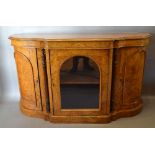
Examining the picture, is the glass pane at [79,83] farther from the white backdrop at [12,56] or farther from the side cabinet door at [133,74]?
the white backdrop at [12,56]

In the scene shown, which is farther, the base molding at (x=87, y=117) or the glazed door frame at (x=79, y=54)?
the base molding at (x=87, y=117)

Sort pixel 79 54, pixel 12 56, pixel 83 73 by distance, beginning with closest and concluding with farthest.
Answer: pixel 79 54 < pixel 83 73 < pixel 12 56

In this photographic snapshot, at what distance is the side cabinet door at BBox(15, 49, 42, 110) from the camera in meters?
1.64

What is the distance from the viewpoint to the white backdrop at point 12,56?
194 cm

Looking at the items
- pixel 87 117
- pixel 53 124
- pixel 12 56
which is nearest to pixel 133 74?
pixel 87 117

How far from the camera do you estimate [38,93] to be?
1.73 meters

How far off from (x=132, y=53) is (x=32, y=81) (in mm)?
842

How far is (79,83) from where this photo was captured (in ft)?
5.56

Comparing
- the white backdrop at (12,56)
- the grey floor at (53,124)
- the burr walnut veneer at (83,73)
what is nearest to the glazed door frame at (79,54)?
the burr walnut veneer at (83,73)

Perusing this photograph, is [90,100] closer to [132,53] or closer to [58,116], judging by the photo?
[58,116]

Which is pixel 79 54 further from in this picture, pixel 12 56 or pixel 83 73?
pixel 12 56

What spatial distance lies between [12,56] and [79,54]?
0.83 m

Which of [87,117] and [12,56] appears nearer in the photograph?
[87,117]

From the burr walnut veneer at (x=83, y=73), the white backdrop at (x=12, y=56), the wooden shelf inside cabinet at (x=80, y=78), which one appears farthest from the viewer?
the white backdrop at (x=12, y=56)
